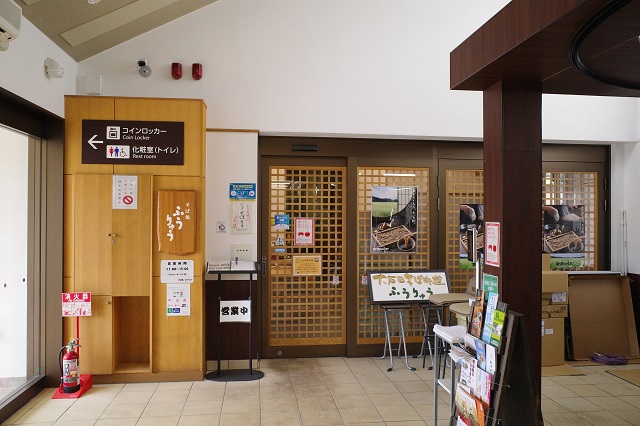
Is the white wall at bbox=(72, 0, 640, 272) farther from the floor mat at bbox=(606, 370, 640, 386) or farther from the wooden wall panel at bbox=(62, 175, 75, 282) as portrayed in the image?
the floor mat at bbox=(606, 370, 640, 386)

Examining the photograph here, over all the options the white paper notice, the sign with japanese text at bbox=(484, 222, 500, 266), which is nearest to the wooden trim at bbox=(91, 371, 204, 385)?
the white paper notice

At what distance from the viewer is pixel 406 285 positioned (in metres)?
5.83

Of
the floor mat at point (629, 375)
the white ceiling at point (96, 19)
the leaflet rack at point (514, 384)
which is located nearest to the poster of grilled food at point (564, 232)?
the floor mat at point (629, 375)

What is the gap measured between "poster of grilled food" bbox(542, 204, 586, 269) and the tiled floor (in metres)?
1.51

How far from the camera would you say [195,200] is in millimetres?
4961

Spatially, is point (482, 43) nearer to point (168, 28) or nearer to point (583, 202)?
point (168, 28)

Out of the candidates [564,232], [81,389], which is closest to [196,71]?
[81,389]

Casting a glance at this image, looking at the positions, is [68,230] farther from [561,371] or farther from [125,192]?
[561,371]

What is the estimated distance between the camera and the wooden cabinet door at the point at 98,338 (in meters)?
4.84

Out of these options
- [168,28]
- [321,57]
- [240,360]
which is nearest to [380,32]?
[321,57]

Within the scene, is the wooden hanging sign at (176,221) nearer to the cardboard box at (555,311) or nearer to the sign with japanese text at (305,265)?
the sign with japanese text at (305,265)

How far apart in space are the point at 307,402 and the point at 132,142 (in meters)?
2.98

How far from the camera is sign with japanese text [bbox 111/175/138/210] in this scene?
4.88 metres

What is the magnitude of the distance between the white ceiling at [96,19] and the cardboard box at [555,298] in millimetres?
4986
